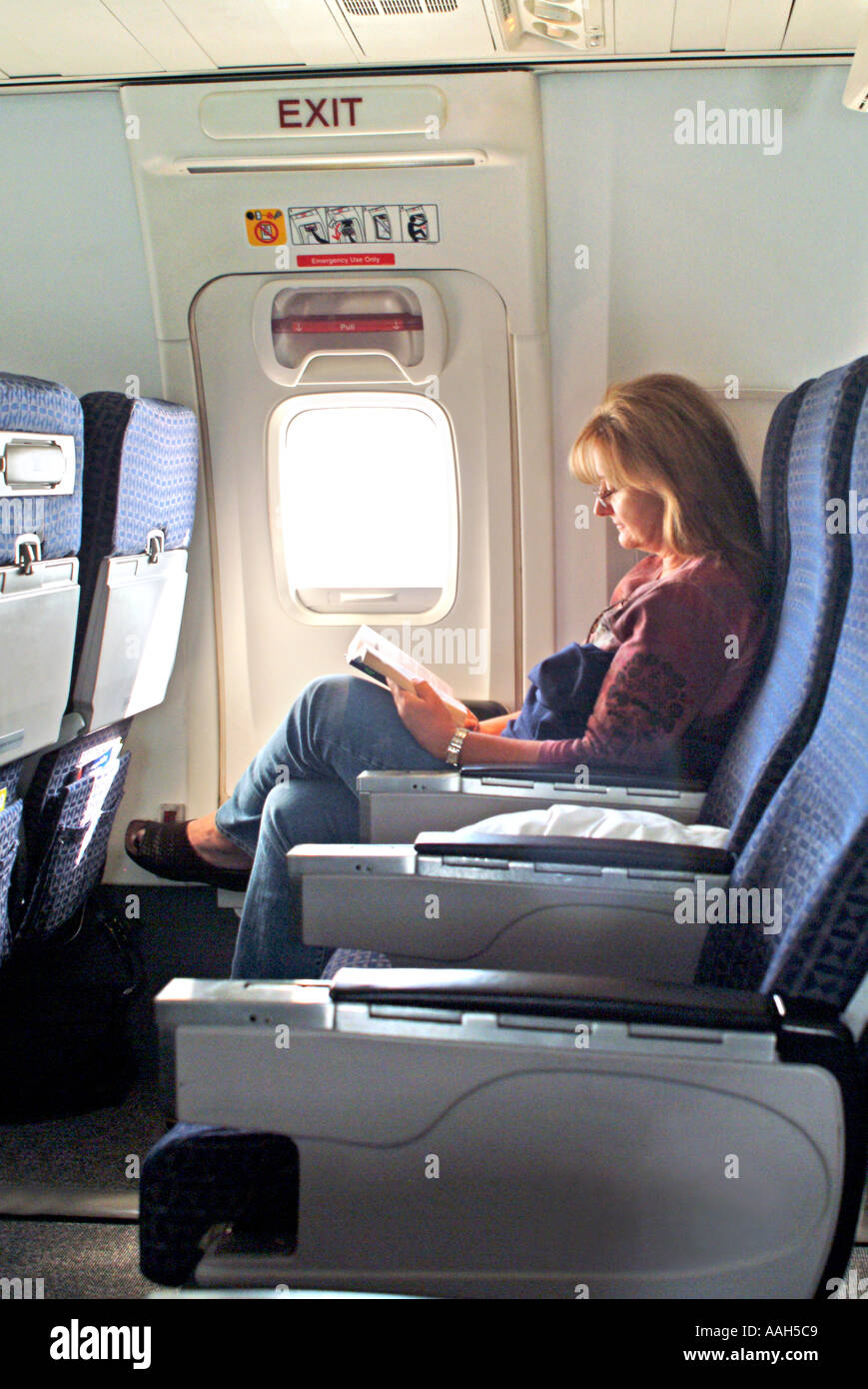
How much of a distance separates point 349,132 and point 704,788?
67.9 inches

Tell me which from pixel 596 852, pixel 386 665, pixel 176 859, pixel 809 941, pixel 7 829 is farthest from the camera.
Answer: pixel 176 859

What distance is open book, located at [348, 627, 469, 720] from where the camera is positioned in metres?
2.33

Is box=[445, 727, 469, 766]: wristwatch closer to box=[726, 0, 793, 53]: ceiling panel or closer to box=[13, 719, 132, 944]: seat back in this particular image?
box=[13, 719, 132, 944]: seat back

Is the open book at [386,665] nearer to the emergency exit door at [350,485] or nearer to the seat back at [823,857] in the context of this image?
the emergency exit door at [350,485]

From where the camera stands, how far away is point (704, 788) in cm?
212

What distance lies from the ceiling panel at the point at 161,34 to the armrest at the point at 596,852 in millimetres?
1741

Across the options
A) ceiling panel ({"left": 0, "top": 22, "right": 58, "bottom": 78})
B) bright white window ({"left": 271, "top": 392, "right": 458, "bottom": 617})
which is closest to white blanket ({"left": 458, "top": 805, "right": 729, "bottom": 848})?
bright white window ({"left": 271, "top": 392, "right": 458, "bottom": 617})

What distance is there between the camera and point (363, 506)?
3076 mm

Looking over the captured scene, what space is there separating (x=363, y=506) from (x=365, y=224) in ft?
2.34

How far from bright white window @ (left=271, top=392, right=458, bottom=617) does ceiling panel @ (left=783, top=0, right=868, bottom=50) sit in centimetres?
116

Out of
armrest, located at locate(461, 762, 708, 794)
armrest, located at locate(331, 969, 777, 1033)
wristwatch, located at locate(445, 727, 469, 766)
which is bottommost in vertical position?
armrest, located at locate(331, 969, 777, 1033)

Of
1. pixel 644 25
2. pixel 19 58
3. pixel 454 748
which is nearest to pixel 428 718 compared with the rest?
pixel 454 748

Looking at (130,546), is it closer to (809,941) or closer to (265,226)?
(265,226)
